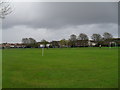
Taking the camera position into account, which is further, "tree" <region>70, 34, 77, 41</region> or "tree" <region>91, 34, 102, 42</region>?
"tree" <region>70, 34, 77, 41</region>

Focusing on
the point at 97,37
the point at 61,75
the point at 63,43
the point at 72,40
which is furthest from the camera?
the point at 63,43

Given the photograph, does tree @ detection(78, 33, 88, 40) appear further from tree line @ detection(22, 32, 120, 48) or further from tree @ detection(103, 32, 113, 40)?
tree @ detection(103, 32, 113, 40)

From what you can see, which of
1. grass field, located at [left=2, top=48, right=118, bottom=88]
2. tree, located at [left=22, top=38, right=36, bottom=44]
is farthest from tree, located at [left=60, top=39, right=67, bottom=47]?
grass field, located at [left=2, top=48, right=118, bottom=88]

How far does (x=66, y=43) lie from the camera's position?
160m

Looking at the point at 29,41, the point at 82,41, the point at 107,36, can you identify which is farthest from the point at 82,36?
the point at 29,41

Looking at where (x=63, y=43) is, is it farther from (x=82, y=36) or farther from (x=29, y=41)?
(x=29, y=41)

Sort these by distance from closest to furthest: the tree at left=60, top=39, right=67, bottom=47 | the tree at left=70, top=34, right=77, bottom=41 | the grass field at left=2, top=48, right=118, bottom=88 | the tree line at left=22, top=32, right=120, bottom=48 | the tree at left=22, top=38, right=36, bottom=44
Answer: the grass field at left=2, top=48, right=118, bottom=88
the tree line at left=22, top=32, right=120, bottom=48
the tree at left=70, top=34, right=77, bottom=41
the tree at left=60, top=39, right=67, bottom=47
the tree at left=22, top=38, right=36, bottom=44

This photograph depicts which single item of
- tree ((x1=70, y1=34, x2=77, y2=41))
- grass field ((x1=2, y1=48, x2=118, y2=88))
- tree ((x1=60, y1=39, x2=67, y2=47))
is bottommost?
grass field ((x1=2, y1=48, x2=118, y2=88))

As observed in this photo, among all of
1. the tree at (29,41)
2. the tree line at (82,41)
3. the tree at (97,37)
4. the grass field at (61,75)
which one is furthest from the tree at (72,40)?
the grass field at (61,75)

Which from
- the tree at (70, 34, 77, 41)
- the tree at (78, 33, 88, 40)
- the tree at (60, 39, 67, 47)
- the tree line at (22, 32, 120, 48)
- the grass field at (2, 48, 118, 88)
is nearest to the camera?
the grass field at (2, 48, 118, 88)

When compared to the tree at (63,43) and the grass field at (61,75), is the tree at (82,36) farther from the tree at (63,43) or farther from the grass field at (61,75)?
the grass field at (61,75)

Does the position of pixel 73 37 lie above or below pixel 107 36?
below

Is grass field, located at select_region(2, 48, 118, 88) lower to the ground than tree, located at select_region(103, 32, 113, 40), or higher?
lower

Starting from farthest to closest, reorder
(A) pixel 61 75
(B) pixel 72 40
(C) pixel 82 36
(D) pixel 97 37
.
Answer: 1. (B) pixel 72 40
2. (C) pixel 82 36
3. (D) pixel 97 37
4. (A) pixel 61 75
